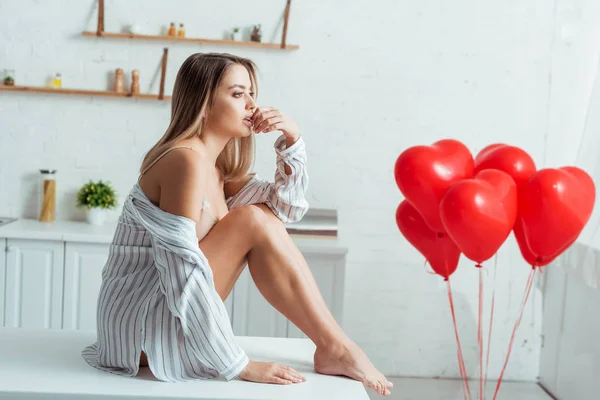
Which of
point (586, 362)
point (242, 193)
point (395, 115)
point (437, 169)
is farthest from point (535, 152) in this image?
point (242, 193)

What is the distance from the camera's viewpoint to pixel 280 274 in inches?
78.5

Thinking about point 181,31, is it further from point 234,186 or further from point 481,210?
point 481,210

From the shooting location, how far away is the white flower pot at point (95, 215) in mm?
3684

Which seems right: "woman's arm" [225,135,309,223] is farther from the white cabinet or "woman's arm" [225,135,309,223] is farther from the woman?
the white cabinet

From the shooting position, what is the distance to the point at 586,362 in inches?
133

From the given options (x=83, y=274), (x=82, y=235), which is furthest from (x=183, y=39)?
(x=83, y=274)

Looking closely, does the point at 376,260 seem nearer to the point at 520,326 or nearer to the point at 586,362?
the point at 520,326

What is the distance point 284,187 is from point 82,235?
1504 mm

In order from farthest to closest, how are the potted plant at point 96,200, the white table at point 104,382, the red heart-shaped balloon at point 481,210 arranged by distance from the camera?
the potted plant at point 96,200 → the red heart-shaped balloon at point 481,210 → the white table at point 104,382

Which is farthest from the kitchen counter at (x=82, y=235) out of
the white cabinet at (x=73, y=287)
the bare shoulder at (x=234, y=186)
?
the bare shoulder at (x=234, y=186)

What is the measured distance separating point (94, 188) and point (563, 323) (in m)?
2.33

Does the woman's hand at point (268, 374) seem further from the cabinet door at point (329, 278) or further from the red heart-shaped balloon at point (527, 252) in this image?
the cabinet door at point (329, 278)

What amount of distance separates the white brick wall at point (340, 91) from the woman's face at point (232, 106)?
168 centimetres

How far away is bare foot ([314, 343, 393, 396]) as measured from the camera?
6.63 ft
